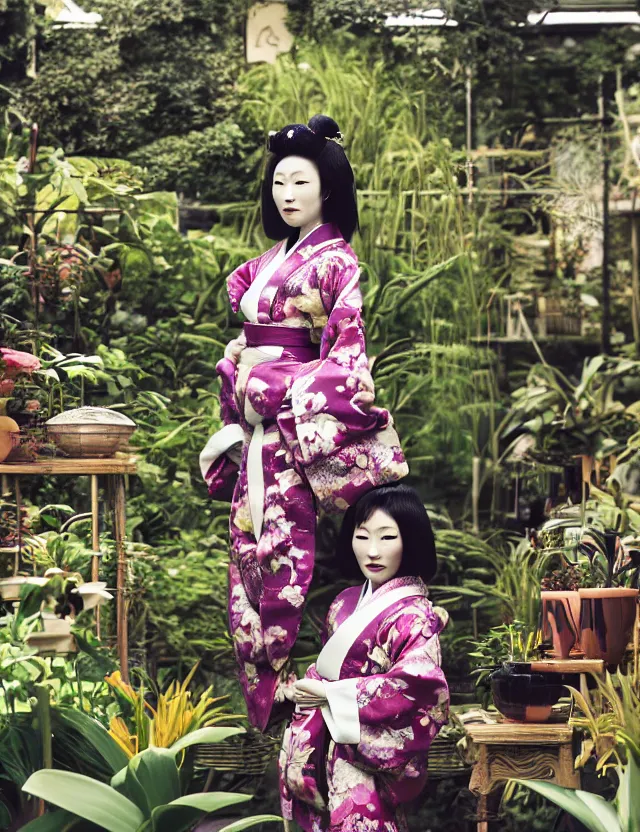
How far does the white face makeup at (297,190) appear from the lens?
404 cm

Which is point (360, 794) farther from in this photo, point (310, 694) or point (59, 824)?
point (59, 824)

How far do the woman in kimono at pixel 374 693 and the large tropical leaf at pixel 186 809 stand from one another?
0.25 metres

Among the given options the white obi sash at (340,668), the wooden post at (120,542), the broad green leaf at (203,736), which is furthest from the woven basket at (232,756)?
the white obi sash at (340,668)

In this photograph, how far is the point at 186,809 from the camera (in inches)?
139

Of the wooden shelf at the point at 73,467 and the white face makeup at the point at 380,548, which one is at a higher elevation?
the wooden shelf at the point at 73,467

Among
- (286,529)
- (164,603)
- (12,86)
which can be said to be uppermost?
(12,86)

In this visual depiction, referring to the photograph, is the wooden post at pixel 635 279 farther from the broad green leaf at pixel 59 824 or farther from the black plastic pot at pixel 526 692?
the broad green leaf at pixel 59 824

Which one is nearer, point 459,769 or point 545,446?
point 459,769

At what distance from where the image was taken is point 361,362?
390 centimetres

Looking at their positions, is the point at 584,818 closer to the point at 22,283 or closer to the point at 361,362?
the point at 361,362

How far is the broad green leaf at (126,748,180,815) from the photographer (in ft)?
Result: 11.8

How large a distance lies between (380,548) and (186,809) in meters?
0.82

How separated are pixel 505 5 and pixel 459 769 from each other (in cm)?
280

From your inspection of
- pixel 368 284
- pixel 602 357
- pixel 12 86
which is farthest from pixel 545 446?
pixel 12 86
